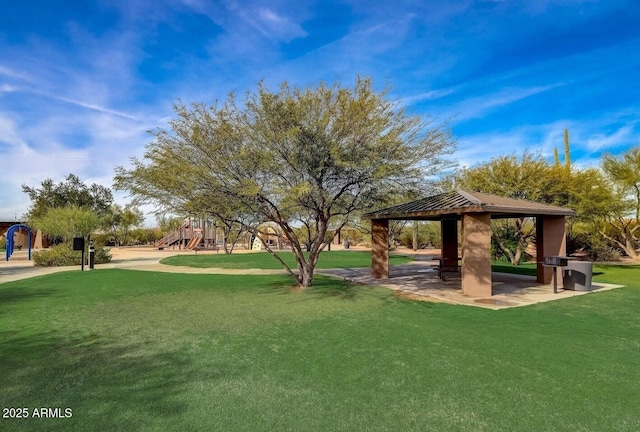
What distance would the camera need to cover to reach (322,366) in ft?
15.9

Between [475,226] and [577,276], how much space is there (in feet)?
12.7

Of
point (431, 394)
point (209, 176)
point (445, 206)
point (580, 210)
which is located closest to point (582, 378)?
point (431, 394)

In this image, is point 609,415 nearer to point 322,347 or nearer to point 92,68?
point 322,347

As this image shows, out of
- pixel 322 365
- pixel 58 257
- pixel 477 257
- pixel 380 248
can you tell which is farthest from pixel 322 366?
pixel 58 257

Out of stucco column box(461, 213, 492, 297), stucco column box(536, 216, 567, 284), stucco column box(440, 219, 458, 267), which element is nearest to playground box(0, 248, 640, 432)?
stucco column box(461, 213, 492, 297)

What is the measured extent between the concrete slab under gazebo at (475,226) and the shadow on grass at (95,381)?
25.9 feet

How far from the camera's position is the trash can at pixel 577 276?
11195mm

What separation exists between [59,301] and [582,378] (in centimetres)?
1106

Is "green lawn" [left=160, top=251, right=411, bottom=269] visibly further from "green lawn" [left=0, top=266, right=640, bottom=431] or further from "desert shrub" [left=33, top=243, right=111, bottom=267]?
"green lawn" [left=0, top=266, right=640, bottom=431]

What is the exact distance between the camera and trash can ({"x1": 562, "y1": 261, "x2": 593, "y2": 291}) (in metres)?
11.2

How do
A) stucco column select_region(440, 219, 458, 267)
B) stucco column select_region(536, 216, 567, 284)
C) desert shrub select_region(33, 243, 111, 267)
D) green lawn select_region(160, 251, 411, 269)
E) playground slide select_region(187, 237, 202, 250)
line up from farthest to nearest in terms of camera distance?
1. playground slide select_region(187, 237, 202, 250)
2. desert shrub select_region(33, 243, 111, 267)
3. green lawn select_region(160, 251, 411, 269)
4. stucco column select_region(440, 219, 458, 267)
5. stucco column select_region(536, 216, 567, 284)

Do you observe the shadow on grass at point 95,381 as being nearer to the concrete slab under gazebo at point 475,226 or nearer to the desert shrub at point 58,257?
the concrete slab under gazebo at point 475,226

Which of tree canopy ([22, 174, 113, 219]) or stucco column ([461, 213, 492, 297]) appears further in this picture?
tree canopy ([22, 174, 113, 219])

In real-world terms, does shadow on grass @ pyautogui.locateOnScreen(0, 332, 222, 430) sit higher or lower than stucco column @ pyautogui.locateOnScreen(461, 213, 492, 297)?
lower
